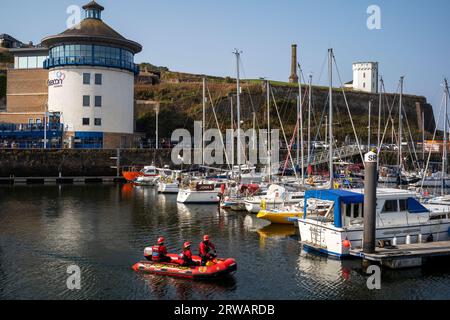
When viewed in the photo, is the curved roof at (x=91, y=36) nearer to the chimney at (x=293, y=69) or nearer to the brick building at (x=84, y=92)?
the brick building at (x=84, y=92)

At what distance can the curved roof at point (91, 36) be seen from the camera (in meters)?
74.4

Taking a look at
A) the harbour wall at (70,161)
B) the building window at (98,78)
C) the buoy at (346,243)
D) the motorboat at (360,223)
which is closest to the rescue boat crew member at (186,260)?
the motorboat at (360,223)

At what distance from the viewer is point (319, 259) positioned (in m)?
26.0

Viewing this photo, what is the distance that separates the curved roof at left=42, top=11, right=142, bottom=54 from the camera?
7444 cm

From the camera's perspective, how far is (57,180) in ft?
228

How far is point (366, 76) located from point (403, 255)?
111056mm

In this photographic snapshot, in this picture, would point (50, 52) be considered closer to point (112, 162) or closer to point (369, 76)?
point (112, 162)

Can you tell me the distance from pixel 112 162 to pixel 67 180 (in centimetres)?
766

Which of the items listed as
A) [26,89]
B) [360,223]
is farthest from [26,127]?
[360,223]

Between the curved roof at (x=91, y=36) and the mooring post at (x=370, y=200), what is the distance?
59.1 m

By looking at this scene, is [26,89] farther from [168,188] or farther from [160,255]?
[160,255]

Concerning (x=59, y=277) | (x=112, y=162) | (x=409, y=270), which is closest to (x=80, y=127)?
(x=112, y=162)

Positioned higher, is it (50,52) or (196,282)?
(50,52)
